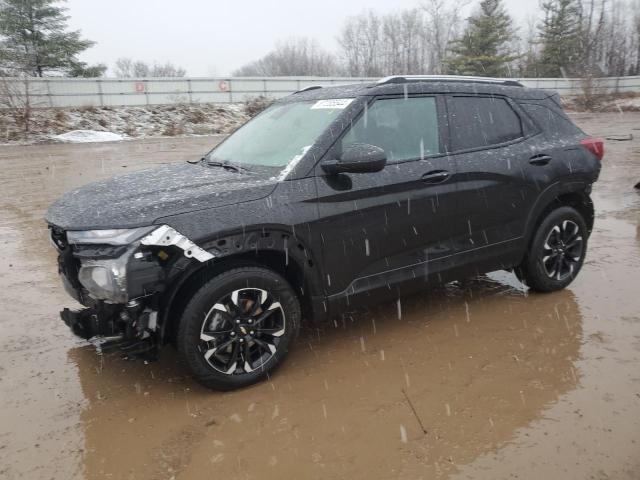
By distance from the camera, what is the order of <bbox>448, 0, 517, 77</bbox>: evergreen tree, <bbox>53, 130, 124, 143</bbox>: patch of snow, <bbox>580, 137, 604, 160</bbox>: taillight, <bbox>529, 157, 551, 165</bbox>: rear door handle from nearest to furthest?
<bbox>529, 157, 551, 165</bbox>: rear door handle, <bbox>580, 137, 604, 160</bbox>: taillight, <bbox>53, 130, 124, 143</bbox>: patch of snow, <bbox>448, 0, 517, 77</bbox>: evergreen tree

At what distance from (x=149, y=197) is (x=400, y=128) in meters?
1.86

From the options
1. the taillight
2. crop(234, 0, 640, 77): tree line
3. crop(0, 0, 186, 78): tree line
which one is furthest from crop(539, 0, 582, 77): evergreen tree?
the taillight

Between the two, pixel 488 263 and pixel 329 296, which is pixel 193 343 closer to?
pixel 329 296

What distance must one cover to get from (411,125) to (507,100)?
1.15 metres

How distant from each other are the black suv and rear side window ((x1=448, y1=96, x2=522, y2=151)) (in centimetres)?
1

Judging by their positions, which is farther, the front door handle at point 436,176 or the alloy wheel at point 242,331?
the front door handle at point 436,176

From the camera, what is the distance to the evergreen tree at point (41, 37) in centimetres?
3562

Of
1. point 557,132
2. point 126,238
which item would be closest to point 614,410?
point 557,132

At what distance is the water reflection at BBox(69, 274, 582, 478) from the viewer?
265cm

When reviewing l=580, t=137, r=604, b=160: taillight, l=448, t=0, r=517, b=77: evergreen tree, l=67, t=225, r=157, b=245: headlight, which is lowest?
l=67, t=225, r=157, b=245: headlight

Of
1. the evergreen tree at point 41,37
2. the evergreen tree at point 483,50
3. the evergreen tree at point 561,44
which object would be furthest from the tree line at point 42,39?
the evergreen tree at point 561,44

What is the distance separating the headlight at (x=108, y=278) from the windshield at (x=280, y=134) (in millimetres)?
1248

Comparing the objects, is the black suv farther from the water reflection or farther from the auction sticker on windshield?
the water reflection

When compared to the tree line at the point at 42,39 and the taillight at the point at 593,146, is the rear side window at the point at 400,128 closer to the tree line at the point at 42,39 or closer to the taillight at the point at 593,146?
the taillight at the point at 593,146
